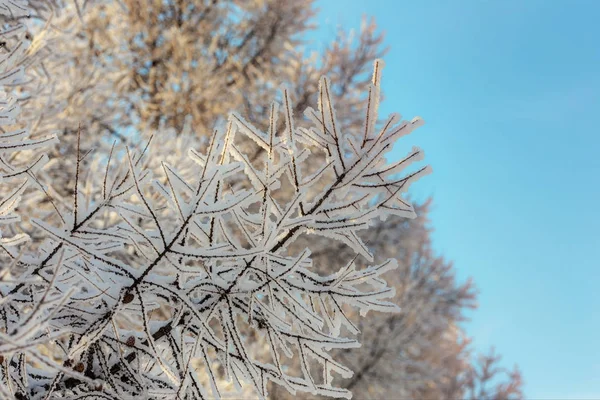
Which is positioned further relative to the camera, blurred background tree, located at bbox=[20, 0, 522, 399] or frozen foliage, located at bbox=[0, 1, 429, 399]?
blurred background tree, located at bbox=[20, 0, 522, 399]

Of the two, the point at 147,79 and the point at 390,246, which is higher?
the point at 147,79

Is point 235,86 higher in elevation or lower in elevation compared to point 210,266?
higher

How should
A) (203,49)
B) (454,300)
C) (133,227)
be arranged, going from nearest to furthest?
(133,227) → (203,49) → (454,300)

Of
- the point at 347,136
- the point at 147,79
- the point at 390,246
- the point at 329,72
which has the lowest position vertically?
the point at 347,136

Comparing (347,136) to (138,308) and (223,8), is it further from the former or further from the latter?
(223,8)

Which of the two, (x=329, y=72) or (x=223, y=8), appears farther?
(x=223, y=8)

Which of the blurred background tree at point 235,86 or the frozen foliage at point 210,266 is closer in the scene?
the frozen foliage at point 210,266

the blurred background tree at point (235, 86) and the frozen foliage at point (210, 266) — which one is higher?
the blurred background tree at point (235, 86)

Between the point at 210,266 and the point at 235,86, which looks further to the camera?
the point at 235,86

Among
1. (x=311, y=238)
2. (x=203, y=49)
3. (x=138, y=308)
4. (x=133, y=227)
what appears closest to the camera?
(x=133, y=227)

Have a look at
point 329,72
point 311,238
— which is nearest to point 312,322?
point 311,238

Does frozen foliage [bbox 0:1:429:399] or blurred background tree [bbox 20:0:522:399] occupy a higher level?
blurred background tree [bbox 20:0:522:399]
